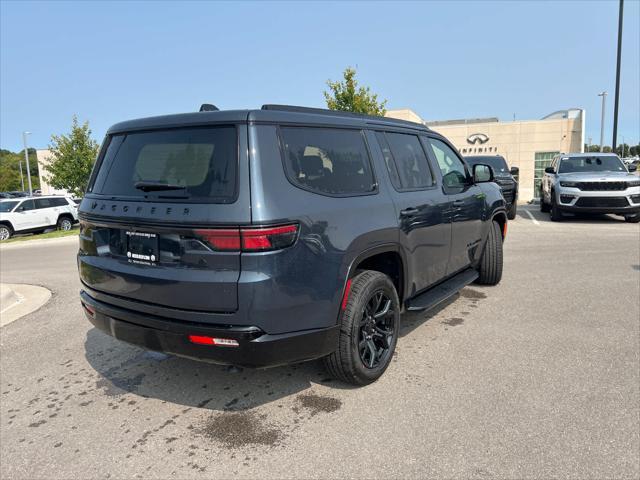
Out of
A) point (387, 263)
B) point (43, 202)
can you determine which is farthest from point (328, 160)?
point (43, 202)

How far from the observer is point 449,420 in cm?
299

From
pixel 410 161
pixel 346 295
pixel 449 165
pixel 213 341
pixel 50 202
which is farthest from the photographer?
pixel 50 202

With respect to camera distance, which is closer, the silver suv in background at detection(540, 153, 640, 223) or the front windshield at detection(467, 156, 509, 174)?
the silver suv in background at detection(540, 153, 640, 223)

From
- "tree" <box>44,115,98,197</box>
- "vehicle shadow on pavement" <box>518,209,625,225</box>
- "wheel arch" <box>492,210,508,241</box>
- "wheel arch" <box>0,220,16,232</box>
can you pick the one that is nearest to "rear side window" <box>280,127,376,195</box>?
"wheel arch" <box>492,210,508,241</box>

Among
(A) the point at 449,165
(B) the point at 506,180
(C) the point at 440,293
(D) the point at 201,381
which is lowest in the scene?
(D) the point at 201,381

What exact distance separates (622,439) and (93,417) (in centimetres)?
329

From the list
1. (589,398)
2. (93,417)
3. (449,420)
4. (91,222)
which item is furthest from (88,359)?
(589,398)

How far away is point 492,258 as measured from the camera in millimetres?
5961

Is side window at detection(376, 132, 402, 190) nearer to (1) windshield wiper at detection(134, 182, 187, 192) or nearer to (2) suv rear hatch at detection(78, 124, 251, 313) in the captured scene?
(2) suv rear hatch at detection(78, 124, 251, 313)

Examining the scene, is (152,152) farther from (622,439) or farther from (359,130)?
(622,439)

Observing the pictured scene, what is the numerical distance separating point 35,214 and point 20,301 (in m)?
15.6

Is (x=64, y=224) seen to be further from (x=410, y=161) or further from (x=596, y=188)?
(x=410, y=161)

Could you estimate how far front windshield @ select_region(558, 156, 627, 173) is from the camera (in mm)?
13000

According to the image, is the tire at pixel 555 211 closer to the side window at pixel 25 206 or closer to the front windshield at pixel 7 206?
the side window at pixel 25 206
